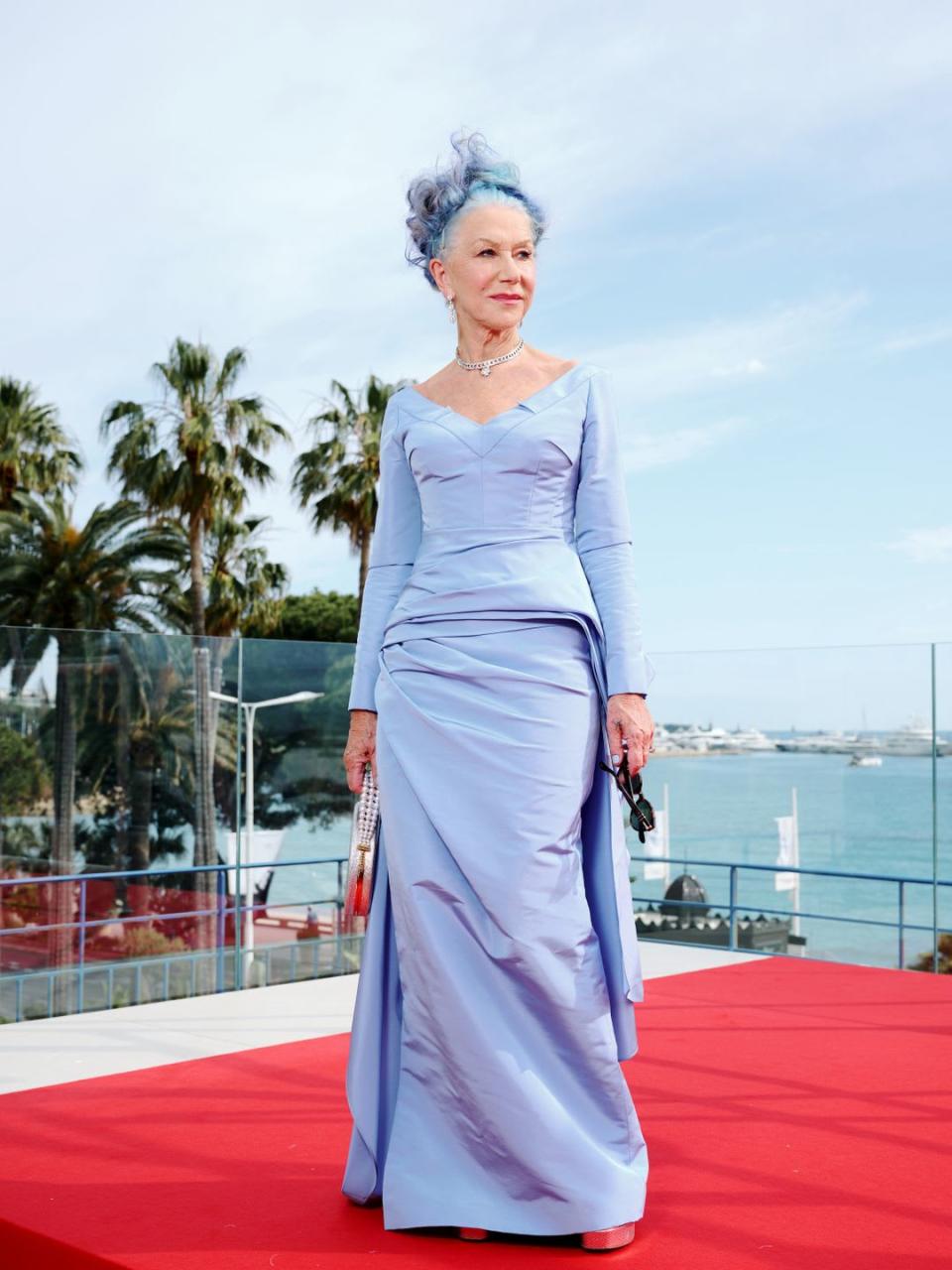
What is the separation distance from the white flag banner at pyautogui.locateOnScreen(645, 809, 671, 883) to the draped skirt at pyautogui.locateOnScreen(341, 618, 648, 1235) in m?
5.96

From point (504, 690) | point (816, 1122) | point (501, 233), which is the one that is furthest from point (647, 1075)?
point (501, 233)

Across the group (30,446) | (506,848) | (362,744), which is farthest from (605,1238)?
(30,446)

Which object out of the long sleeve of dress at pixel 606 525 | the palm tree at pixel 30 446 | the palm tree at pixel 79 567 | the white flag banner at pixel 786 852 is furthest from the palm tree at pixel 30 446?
the long sleeve of dress at pixel 606 525

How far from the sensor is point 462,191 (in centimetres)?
238

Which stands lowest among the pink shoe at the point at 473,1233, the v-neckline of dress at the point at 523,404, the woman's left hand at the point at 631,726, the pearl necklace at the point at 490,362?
the pink shoe at the point at 473,1233

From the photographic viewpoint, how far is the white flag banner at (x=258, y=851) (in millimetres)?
7496

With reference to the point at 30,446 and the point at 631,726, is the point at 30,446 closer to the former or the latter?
the point at 30,446

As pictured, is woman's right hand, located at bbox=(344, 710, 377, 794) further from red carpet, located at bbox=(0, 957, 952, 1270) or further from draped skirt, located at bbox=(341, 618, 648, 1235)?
red carpet, located at bbox=(0, 957, 952, 1270)

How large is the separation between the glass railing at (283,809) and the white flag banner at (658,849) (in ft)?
0.04

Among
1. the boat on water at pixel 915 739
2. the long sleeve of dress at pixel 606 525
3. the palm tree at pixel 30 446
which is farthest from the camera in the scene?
the palm tree at pixel 30 446

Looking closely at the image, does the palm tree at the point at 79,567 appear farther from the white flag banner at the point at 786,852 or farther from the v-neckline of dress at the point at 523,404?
the v-neckline of dress at the point at 523,404

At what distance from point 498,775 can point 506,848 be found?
12cm

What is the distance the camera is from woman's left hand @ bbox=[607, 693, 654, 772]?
2.21 m

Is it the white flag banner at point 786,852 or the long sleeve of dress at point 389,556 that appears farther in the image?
the white flag banner at point 786,852
